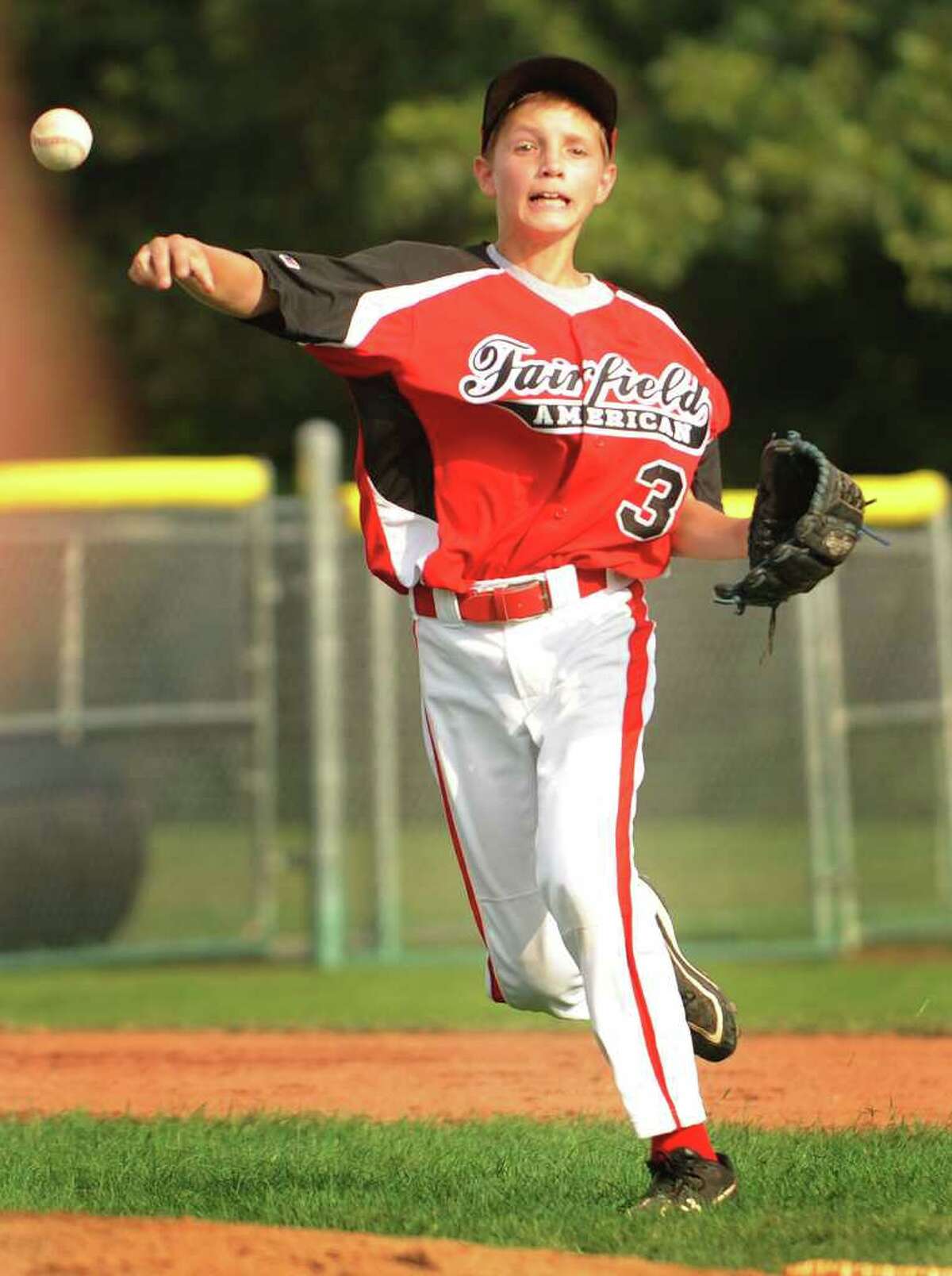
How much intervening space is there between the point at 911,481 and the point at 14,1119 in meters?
5.76

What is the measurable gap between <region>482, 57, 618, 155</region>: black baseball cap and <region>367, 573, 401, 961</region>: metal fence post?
5185mm

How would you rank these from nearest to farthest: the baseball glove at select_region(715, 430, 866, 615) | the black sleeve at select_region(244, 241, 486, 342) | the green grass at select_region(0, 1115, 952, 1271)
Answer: the green grass at select_region(0, 1115, 952, 1271)
the black sleeve at select_region(244, 241, 486, 342)
the baseball glove at select_region(715, 430, 866, 615)

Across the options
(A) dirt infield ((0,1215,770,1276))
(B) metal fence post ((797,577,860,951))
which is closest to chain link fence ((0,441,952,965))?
(B) metal fence post ((797,577,860,951))

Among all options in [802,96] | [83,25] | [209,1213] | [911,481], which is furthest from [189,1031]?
[83,25]

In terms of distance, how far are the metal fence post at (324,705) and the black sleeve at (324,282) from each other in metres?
5.16

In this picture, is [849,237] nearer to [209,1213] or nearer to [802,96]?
[802,96]

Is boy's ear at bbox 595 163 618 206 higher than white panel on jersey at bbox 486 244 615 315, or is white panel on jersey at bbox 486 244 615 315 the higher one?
boy's ear at bbox 595 163 618 206

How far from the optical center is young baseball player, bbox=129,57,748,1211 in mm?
4070

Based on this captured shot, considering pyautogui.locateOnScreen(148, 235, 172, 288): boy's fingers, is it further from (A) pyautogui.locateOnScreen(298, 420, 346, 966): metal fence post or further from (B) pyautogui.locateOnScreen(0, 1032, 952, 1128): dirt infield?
(A) pyautogui.locateOnScreen(298, 420, 346, 966): metal fence post

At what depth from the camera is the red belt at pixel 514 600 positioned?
13.9 ft

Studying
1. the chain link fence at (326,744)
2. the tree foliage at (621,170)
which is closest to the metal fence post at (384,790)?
the chain link fence at (326,744)

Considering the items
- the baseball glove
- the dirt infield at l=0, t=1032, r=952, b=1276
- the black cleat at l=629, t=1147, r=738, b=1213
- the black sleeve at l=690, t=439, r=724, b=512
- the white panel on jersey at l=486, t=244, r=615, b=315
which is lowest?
the dirt infield at l=0, t=1032, r=952, b=1276

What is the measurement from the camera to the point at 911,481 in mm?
10258

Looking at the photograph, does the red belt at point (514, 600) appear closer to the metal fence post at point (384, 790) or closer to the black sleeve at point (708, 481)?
the black sleeve at point (708, 481)
